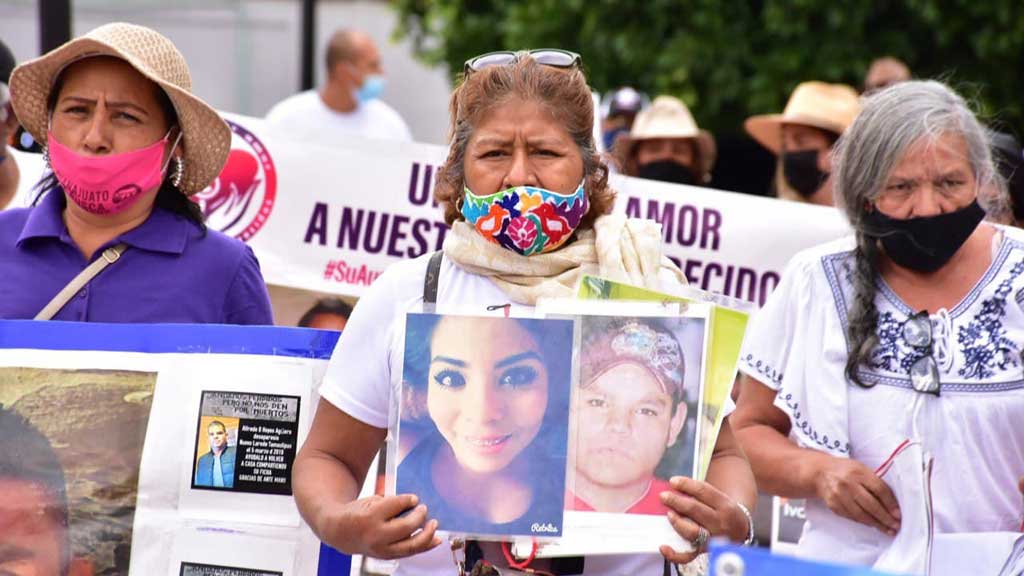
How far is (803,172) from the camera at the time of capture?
749 cm

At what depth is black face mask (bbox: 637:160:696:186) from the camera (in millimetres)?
8141

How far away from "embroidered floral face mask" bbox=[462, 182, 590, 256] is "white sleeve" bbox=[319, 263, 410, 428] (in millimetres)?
234

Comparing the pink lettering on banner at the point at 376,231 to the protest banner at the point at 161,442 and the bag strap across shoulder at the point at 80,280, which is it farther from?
the protest banner at the point at 161,442

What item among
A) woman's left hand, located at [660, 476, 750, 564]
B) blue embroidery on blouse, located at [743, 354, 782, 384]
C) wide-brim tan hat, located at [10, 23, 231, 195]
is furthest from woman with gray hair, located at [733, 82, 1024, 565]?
wide-brim tan hat, located at [10, 23, 231, 195]

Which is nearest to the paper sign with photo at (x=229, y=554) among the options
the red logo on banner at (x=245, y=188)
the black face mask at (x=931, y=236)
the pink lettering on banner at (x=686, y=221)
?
the black face mask at (x=931, y=236)

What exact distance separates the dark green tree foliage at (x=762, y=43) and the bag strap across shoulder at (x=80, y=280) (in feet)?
26.8

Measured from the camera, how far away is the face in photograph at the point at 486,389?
2998mm

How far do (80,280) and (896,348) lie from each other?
2.03 m

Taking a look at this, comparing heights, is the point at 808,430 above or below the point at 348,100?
below

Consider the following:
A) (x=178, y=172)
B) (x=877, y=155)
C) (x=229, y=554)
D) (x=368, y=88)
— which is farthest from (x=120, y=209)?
(x=368, y=88)

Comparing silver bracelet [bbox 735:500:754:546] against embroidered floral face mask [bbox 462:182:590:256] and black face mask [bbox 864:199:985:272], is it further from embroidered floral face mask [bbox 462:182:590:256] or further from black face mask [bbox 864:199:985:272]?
black face mask [bbox 864:199:985:272]

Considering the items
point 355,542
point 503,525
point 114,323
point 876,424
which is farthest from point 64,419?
point 876,424

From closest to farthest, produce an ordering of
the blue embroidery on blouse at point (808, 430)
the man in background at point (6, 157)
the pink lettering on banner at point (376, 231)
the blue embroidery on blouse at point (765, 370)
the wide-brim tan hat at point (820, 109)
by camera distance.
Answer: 1. the blue embroidery on blouse at point (808, 430)
2. the blue embroidery on blouse at point (765, 370)
3. the man in background at point (6, 157)
4. the pink lettering on banner at point (376, 231)
5. the wide-brim tan hat at point (820, 109)

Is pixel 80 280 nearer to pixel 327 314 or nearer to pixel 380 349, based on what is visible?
pixel 380 349
